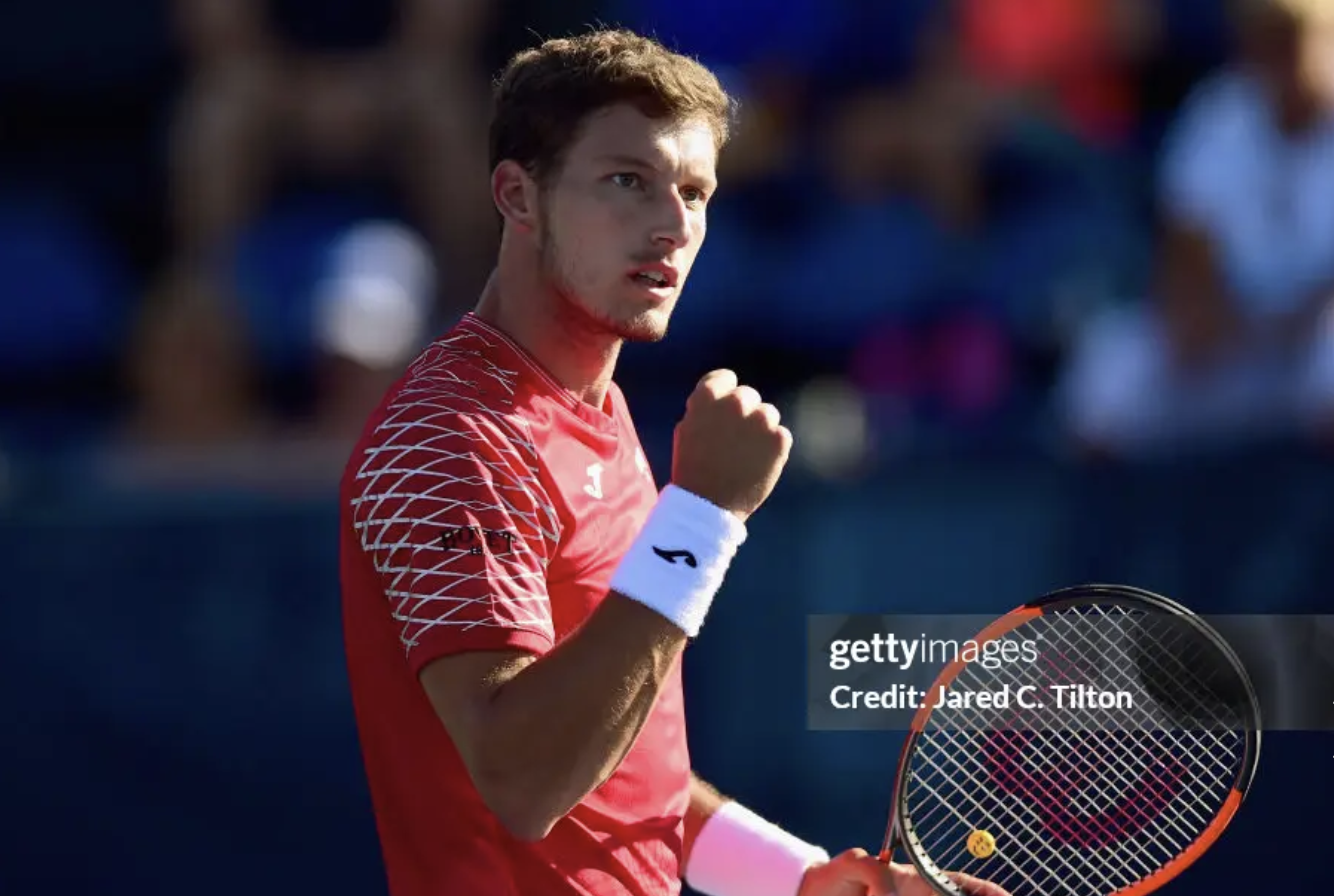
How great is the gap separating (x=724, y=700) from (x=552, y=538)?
2.76m

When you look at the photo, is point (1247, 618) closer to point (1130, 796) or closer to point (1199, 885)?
point (1199, 885)

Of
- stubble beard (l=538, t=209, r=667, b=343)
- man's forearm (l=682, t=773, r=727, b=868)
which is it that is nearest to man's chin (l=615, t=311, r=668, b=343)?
stubble beard (l=538, t=209, r=667, b=343)

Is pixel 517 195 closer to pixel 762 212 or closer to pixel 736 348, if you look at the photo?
pixel 736 348

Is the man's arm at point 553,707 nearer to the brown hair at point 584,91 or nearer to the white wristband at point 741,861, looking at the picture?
the brown hair at point 584,91

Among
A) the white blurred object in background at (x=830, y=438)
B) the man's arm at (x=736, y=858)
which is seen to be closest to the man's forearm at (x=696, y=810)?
the man's arm at (x=736, y=858)

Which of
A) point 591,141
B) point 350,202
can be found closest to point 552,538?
point 591,141

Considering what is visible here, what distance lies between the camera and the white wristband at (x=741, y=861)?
3133 mm

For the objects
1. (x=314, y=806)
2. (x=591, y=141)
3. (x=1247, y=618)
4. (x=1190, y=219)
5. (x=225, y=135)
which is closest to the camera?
(x=591, y=141)

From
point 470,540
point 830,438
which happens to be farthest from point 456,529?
point 830,438

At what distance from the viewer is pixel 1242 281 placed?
5.73 meters

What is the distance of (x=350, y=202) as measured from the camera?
7031mm

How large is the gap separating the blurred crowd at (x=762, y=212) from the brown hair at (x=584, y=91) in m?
3.00

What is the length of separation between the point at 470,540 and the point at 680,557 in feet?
0.82

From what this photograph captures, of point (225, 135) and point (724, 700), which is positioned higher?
point (225, 135)
